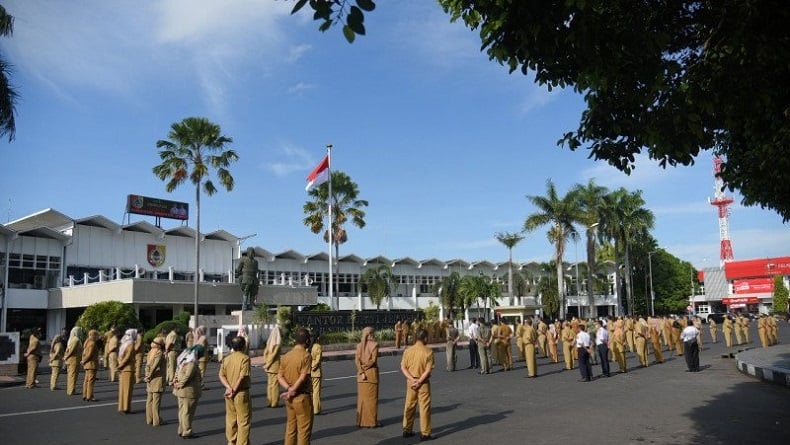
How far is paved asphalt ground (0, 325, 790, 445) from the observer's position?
8734mm

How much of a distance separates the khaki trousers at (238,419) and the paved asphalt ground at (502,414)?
40.8 inches

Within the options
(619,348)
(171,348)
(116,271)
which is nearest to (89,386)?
(171,348)

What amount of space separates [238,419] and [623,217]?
50.0 meters

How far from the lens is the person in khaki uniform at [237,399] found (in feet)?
24.8

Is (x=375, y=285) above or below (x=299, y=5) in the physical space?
below

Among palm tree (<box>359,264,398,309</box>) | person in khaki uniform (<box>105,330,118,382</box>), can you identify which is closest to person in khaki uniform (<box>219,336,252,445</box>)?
person in khaki uniform (<box>105,330,118,382</box>)

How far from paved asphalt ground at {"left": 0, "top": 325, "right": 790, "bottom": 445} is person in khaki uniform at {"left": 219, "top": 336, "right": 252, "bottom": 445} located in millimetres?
1065

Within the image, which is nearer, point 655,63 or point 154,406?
point 655,63

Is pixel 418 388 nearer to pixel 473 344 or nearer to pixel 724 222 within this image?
pixel 473 344

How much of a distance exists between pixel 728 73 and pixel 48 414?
41.2 feet

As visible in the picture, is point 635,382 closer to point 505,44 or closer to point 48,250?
point 505,44

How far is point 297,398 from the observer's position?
7328 mm

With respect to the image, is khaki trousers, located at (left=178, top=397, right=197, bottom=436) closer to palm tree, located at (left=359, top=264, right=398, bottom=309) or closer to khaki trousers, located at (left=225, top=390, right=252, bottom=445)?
khaki trousers, located at (left=225, top=390, right=252, bottom=445)

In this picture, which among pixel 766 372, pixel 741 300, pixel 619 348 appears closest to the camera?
pixel 766 372
